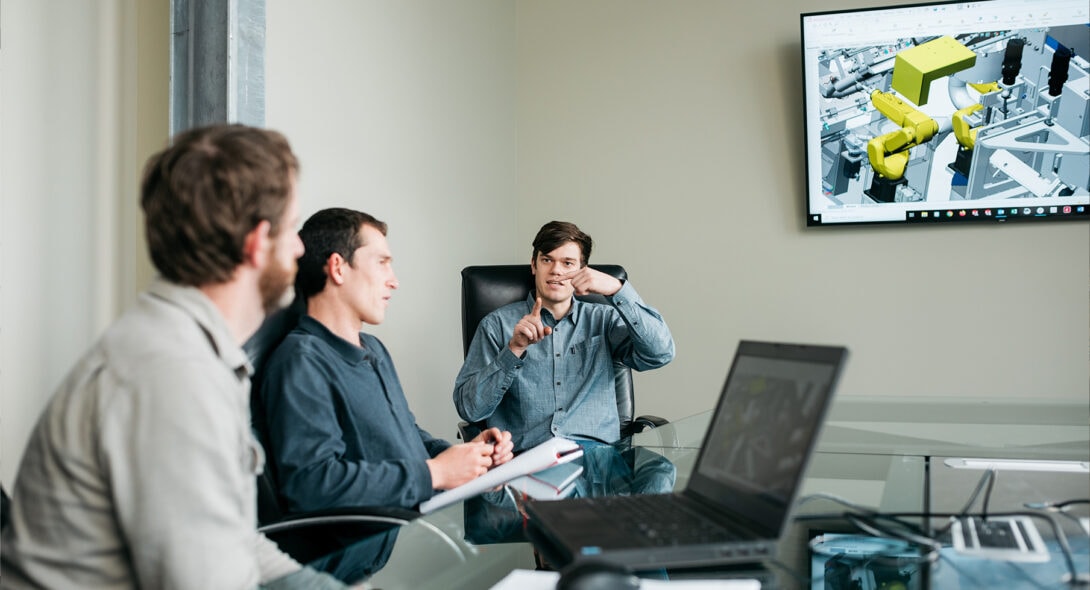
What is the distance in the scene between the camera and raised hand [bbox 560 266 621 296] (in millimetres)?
2795

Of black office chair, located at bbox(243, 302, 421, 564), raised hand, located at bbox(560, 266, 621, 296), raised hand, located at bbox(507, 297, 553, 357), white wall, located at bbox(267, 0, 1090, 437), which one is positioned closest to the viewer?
black office chair, located at bbox(243, 302, 421, 564)

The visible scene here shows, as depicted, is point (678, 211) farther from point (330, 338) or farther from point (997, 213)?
point (330, 338)

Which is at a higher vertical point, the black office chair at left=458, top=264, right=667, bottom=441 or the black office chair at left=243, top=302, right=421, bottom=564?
the black office chair at left=458, top=264, right=667, bottom=441

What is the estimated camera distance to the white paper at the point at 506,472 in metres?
1.73

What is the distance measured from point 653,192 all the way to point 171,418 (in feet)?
11.5

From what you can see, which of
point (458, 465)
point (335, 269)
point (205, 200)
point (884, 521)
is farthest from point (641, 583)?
point (335, 269)

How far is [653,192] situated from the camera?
167 inches

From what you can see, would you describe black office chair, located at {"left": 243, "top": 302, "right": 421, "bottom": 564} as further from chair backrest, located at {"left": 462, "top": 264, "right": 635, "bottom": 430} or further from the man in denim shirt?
chair backrest, located at {"left": 462, "top": 264, "right": 635, "bottom": 430}

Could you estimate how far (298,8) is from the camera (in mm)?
2701

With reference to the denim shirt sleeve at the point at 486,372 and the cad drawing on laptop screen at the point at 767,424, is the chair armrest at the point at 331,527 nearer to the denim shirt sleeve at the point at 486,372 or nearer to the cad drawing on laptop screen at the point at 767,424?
the cad drawing on laptop screen at the point at 767,424

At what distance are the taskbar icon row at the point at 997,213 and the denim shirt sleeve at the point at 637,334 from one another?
1568mm

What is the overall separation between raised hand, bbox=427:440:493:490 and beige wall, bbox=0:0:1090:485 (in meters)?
1.13

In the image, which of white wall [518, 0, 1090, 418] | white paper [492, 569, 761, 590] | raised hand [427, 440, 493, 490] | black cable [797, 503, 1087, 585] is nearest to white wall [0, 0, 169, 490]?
raised hand [427, 440, 493, 490]

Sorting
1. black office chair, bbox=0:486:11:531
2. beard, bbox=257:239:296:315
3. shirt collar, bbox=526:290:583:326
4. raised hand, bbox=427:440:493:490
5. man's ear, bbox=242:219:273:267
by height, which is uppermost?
man's ear, bbox=242:219:273:267
